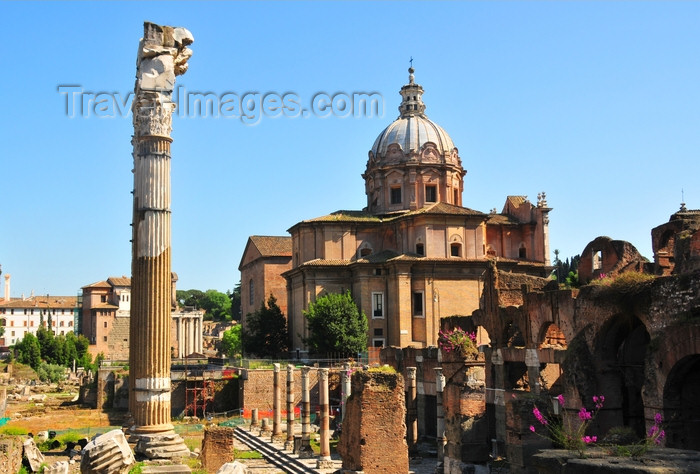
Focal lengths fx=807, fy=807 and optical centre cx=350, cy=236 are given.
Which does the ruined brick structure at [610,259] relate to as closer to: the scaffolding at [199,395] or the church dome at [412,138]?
the scaffolding at [199,395]

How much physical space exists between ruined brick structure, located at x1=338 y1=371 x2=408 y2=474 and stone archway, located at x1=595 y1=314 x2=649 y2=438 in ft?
19.0

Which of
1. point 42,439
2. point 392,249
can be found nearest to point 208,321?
point 392,249

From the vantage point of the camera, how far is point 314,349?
44.5 metres

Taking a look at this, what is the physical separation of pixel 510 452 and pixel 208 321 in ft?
369

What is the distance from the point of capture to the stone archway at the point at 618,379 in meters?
20.7

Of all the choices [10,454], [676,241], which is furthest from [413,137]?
[10,454]

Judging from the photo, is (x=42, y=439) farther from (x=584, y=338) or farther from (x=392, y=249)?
(x=392, y=249)

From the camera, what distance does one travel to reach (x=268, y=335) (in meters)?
49.7

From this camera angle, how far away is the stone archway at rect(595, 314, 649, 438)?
20.7 metres

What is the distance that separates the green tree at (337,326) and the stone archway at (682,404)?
86.5 feet

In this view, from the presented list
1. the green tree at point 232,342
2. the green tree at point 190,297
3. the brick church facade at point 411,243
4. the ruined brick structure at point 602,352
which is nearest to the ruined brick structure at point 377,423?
the ruined brick structure at point 602,352

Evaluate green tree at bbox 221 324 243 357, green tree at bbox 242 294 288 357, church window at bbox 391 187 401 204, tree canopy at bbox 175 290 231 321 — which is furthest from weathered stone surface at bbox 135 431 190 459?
tree canopy at bbox 175 290 231 321

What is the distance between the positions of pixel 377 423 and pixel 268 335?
104 feet

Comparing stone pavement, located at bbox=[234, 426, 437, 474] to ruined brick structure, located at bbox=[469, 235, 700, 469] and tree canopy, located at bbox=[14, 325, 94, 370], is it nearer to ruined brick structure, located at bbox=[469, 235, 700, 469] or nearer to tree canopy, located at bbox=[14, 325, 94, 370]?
ruined brick structure, located at bbox=[469, 235, 700, 469]
